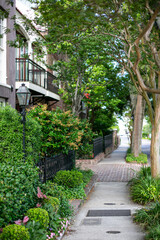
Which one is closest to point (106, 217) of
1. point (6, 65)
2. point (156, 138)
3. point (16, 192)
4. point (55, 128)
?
point (16, 192)

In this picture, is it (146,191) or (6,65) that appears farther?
(6,65)

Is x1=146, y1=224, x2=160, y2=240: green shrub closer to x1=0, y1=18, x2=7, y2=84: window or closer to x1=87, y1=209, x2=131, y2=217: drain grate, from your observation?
x1=87, y1=209, x2=131, y2=217: drain grate

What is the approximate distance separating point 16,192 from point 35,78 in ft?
45.8

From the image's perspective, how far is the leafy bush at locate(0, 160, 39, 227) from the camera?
4899mm

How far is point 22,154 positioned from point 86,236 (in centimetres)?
235

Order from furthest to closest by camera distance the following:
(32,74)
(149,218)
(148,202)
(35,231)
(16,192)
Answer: (32,74) → (148,202) → (149,218) → (16,192) → (35,231)

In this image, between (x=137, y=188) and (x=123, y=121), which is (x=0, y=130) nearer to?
(x=137, y=188)

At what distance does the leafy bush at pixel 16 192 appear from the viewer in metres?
4.90

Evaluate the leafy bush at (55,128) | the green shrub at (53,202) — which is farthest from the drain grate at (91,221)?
the leafy bush at (55,128)

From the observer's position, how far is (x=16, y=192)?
17.4ft

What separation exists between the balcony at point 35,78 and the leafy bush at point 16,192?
1068cm

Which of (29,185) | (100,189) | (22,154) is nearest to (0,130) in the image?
(22,154)

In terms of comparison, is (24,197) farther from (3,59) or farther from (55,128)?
(3,59)

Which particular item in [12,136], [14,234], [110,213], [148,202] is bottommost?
[110,213]
